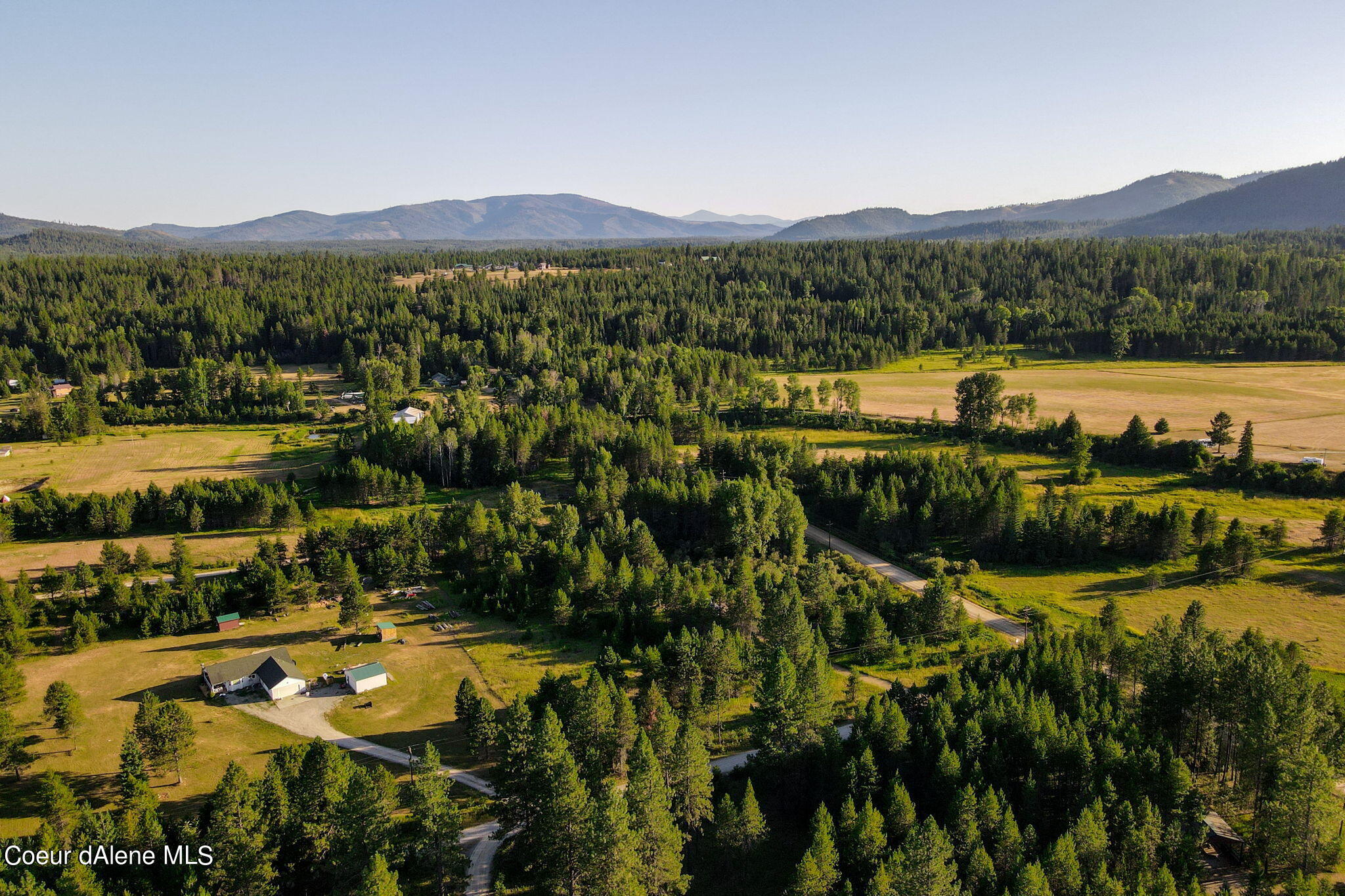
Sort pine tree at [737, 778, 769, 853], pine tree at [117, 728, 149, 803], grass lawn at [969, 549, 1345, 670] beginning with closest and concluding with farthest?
pine tree at [737, 778, 769, 853] < pine tree at [117, 728, 149, 803] < grass lawn at [969, 549, 1345, 670]

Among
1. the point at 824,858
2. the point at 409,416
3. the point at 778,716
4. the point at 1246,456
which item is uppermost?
the point at 1246,456

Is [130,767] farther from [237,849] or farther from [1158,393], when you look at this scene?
[1158,393]

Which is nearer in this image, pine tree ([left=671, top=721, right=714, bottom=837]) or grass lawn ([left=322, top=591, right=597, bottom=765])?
→ pine tree ([left=671, top=721, right=714, bottom=837])

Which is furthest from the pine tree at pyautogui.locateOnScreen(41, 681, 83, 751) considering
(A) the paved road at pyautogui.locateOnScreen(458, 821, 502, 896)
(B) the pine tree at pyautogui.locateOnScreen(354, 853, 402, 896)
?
(B) the pine tree at pyautogui.locateOnScreen(354, 853, 402, 896)

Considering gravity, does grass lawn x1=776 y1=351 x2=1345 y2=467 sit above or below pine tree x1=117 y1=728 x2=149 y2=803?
above

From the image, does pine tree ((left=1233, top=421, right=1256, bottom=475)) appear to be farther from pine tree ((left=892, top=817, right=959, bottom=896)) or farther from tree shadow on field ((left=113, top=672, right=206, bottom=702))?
tree shadow on field ((left=113, top=672, right=206, bottom=702))

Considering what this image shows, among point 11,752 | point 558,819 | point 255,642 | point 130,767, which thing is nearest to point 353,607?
point 255,642
